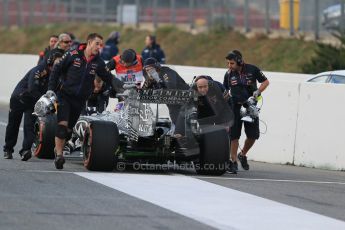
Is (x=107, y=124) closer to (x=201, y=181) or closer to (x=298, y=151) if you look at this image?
(x=201, y=181)

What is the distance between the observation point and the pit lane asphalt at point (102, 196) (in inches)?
426

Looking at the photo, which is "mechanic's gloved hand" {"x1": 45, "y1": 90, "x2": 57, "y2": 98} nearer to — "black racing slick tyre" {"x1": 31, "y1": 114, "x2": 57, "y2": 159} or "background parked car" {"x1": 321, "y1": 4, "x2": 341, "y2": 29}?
"black racing slick tyre" {"x1": 31, "y1": 114, "x2": 57, "y2": 159}

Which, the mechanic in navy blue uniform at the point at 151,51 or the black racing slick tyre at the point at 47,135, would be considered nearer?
the black racing slick tyre at the point at 47,135

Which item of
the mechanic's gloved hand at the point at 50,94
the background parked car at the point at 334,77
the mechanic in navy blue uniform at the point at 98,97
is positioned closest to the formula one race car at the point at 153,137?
the mechanic's gloved hand at the point at 50,94

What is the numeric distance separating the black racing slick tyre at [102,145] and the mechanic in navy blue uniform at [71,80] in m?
0.39

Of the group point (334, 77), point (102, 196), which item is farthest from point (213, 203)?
point (334, 77)

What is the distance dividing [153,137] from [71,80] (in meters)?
1.29

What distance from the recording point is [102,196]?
12.6 metres

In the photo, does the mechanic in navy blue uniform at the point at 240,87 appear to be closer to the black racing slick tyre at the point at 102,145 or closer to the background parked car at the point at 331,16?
the black racing slick tyre at the point at 102,145

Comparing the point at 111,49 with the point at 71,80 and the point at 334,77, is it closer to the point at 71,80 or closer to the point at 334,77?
the point at 334,77

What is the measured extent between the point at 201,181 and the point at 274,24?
80.7ft

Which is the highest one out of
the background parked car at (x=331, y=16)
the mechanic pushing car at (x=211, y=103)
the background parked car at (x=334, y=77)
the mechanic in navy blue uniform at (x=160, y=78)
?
the background parked car at (x=331, y=16)

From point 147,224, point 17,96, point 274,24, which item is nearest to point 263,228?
point 147,224

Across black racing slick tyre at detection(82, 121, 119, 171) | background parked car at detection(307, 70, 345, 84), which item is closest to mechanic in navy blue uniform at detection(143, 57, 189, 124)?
black racing slick tyre at detection(82, 121, 119, 171)
